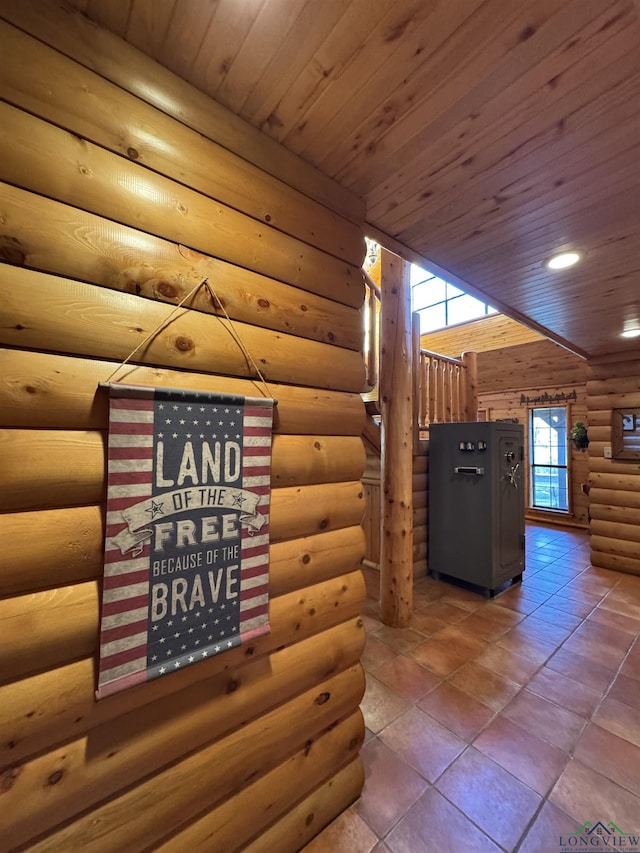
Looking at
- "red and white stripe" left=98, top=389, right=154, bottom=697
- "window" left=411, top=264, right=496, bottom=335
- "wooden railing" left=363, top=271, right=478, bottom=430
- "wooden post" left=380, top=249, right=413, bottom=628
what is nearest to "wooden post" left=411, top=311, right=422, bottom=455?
"wooden railing" left=363, top=271, right=478, bottom=430

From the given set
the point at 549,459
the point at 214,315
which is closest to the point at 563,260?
the point at 214,315

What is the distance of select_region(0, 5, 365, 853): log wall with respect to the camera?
30.4 inches

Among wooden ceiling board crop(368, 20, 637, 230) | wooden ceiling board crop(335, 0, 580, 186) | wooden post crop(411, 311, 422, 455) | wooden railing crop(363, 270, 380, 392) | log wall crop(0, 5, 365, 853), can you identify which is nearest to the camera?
log wall crop(0, 5, 365, 853)

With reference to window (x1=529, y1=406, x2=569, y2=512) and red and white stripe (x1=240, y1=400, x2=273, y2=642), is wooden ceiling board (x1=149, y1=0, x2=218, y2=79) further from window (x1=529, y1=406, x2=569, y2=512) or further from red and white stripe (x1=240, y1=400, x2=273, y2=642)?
window (x1=529, y1=406, x2=569, y2=512)

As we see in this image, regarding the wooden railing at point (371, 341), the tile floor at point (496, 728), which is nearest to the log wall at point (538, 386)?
the tile floor at point (496, 728)

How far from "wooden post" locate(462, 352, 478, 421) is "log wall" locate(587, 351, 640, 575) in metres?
1.33

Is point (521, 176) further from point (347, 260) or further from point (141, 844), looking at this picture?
point (141, 844)

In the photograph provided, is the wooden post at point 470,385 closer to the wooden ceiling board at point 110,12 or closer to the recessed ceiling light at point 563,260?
the recessed ceiling light at point 563,260

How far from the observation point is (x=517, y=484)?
Answer: 3.50m

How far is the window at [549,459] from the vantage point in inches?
240

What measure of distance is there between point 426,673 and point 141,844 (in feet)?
5.71

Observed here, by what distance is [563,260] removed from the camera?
2068 mm

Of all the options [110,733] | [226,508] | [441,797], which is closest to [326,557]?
[226,508]

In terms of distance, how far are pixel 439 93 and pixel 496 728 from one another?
8.71ft
